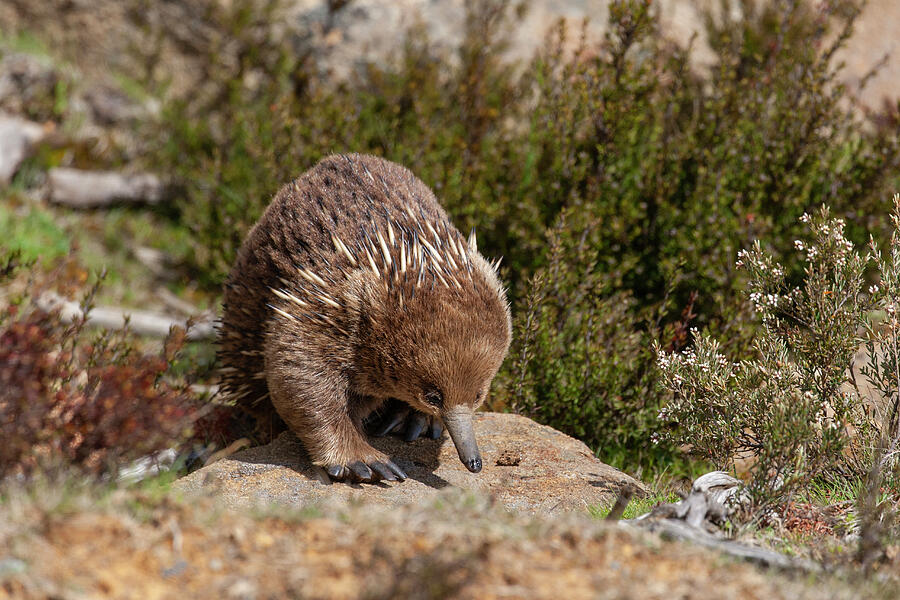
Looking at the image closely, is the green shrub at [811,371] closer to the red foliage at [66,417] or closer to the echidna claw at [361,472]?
the echidna claw at [361,472]

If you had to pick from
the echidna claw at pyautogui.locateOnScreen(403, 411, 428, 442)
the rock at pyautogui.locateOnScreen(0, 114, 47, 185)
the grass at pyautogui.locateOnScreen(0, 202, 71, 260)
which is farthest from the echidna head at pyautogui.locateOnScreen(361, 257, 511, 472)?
the rock at pyautogui.locateOnScreen(0, 114, 47, 185)

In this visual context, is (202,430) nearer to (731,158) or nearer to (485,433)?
(485,433)

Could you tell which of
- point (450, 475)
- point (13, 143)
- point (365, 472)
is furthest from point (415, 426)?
point (13, 143)

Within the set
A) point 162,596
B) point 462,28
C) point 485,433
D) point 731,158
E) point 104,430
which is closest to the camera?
point 162,596

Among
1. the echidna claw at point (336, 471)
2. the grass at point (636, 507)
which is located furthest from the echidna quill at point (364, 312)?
the grass at point (636, 507)

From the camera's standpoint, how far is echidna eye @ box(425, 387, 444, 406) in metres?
3.20

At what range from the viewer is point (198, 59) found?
23.8 feet

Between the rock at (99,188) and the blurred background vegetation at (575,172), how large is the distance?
11cm

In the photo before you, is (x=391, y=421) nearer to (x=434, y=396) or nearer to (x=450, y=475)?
(x=450, y=475)

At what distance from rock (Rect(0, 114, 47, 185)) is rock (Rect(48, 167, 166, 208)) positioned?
0.24 metres

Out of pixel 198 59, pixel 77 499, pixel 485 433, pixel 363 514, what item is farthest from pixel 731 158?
pixel 198 59

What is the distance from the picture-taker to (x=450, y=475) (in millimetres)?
3559

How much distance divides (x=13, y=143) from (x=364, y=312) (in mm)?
4132

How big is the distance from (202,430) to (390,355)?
1.31 m
